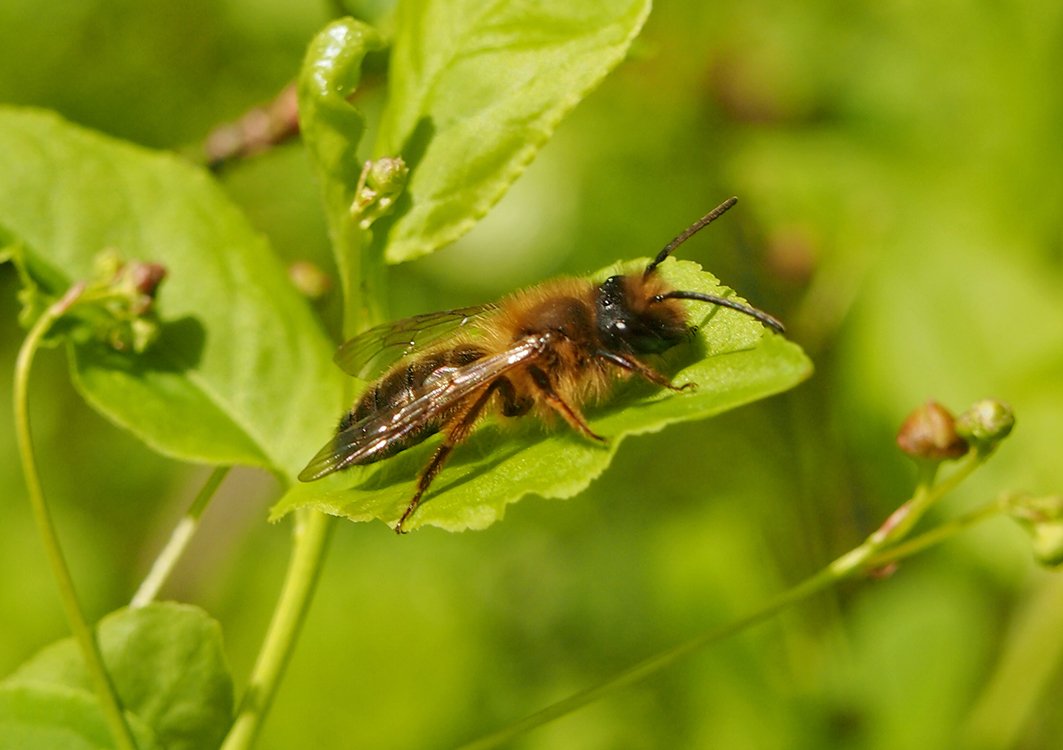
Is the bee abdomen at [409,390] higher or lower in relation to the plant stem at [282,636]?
higher

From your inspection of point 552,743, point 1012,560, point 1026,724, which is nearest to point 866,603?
point 1012,560

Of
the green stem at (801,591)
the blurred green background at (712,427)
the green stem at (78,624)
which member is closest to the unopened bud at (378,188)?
the green stem at (78,624)

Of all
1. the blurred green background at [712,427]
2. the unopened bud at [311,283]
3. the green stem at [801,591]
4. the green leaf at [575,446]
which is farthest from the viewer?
the blurred green background at [712,427]

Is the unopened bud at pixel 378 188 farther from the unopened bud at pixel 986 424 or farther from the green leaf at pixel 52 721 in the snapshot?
the unopened bud at pixel 986 424

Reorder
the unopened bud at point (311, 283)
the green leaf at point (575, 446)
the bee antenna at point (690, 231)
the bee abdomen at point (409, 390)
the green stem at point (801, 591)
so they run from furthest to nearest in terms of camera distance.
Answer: the unopened bud at point (311, 283), the bee abdomen at point (409, 390), the bee antenna at point (690, 231), the green stem at point (801, 591), the green leaf at point (575, 446)

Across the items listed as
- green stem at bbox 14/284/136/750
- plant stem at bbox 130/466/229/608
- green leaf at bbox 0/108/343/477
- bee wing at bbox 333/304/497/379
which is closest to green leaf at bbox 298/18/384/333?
bee wing at bbox 333/304/497/379

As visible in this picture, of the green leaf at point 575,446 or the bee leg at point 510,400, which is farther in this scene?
the bee leg at point 510,400
